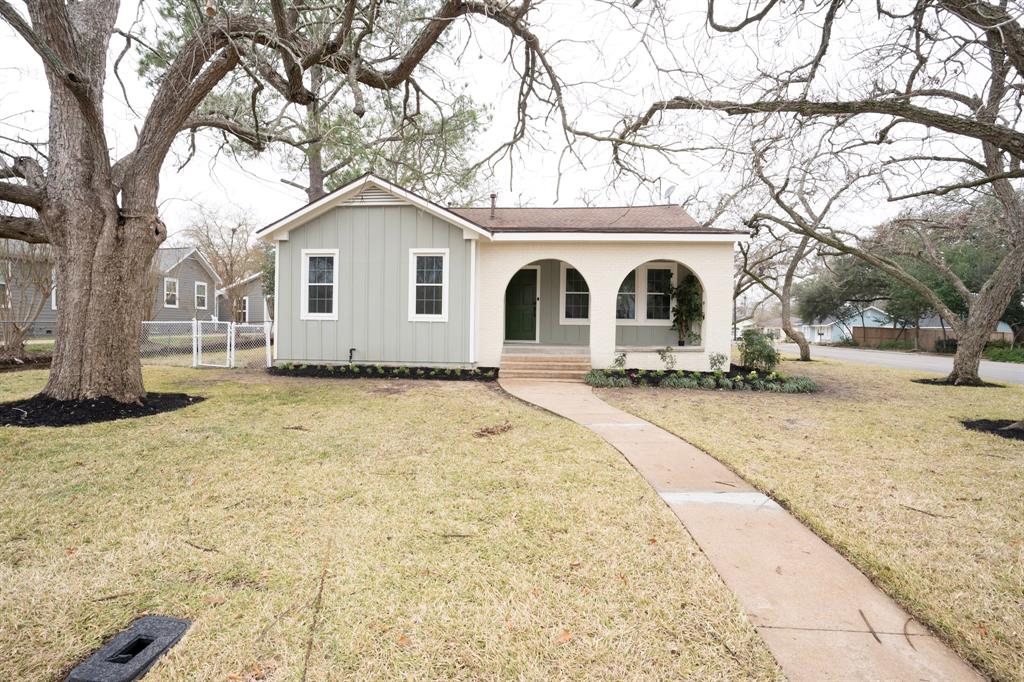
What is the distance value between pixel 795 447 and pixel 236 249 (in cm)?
2922

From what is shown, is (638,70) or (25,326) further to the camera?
(25,326)

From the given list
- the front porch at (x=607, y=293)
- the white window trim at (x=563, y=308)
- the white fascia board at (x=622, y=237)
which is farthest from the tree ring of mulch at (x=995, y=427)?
the white window trim at (x=563, y=308)

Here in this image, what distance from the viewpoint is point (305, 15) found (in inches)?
254

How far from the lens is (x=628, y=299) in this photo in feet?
40.4

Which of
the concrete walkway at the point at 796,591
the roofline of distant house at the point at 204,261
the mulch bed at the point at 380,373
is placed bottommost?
the concrete walkway at the point at 796,591

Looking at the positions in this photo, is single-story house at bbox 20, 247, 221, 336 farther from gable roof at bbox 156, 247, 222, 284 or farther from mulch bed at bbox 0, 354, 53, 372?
mulch bed at bbox 0, 354, 53, 372

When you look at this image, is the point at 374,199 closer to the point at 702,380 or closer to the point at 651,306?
the point at 651,306

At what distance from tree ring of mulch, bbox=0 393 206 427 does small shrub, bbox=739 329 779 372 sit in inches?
439

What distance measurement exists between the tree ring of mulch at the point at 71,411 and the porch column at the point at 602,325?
25.7ft

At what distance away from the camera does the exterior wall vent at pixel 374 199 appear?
10305 millimetres

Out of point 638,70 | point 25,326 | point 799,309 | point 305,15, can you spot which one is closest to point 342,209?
point 305,15

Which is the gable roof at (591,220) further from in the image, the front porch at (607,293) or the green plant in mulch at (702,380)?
the green plant in mulch at (702,380)

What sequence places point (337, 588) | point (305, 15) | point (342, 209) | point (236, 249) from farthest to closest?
point (236, 249), point (342, 209), point (305, 15), point (337, 588)

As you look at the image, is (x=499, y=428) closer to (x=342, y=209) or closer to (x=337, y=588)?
(x=337, y=588)
